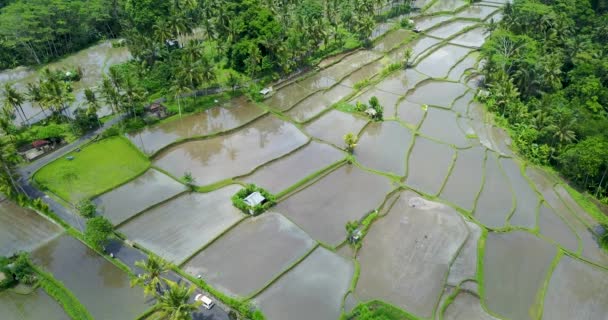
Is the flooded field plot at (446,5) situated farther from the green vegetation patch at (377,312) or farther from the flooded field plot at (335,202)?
the green vegetation patch at (377,312)

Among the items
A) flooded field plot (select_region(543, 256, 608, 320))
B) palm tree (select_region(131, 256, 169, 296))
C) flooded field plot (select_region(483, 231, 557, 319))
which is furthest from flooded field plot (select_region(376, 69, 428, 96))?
palm tree (select_region(131, 256, 169, 296))

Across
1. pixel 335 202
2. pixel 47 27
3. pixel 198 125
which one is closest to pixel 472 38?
pixel 335 202

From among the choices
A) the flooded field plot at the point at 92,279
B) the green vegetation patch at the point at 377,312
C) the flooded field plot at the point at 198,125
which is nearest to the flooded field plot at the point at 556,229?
the green vegetation patch at the point at 377,312

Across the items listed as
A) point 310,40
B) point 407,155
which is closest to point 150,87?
point 310,40

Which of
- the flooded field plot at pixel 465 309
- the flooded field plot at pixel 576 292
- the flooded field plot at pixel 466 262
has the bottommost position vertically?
the flooded field plot at pixel 576 292

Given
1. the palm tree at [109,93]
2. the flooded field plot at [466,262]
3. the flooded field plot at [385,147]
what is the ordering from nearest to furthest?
the flooded field plot at [466,262], the flooded field plot at [385,147], the palm tree at [109,93]

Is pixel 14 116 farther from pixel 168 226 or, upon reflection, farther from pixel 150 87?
pixel 168 226

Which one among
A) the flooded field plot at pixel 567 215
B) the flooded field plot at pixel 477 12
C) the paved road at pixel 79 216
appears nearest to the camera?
the paved road at pixel 79 216
